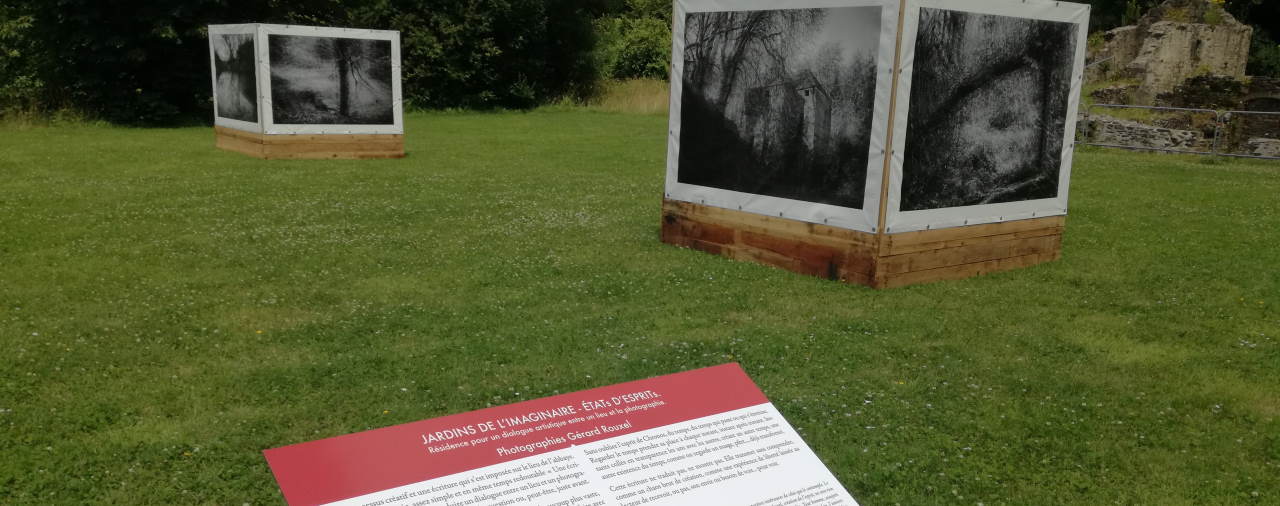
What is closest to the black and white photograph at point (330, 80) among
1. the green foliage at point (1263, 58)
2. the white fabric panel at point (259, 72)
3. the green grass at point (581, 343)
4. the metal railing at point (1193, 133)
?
the white fabric panel at point (259, 72)

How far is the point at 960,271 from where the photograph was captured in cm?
996

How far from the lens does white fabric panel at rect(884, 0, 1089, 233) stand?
881 centimetres

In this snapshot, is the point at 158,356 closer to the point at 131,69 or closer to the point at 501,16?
the point at 131,69

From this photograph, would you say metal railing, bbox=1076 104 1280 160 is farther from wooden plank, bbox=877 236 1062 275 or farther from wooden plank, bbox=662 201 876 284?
wooden plank, bbox=662 201 876 284

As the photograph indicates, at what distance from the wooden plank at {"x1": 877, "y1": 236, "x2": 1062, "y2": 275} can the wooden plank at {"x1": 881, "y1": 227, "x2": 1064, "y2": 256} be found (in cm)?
3

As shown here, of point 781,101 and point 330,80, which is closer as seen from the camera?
point 781,101

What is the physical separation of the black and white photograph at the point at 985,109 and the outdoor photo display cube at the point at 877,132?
0.7 inches

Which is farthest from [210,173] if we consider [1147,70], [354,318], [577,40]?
[1147,70]

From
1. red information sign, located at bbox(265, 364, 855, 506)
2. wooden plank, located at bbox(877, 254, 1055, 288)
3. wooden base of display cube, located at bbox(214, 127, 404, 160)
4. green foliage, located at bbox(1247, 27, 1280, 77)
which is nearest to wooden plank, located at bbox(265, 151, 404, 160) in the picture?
wooden base of display cube, located at bbox(214, 127, 404, 160)

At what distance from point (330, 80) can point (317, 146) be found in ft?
4.67

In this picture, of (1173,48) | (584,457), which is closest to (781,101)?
(584,457)

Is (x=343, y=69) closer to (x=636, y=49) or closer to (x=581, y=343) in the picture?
(x=581, y=343)

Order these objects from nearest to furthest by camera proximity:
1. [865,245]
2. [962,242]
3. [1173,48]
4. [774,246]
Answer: [865,245]
[962,242]
[774,246]
[1173,48]

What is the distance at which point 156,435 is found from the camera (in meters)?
5.58
